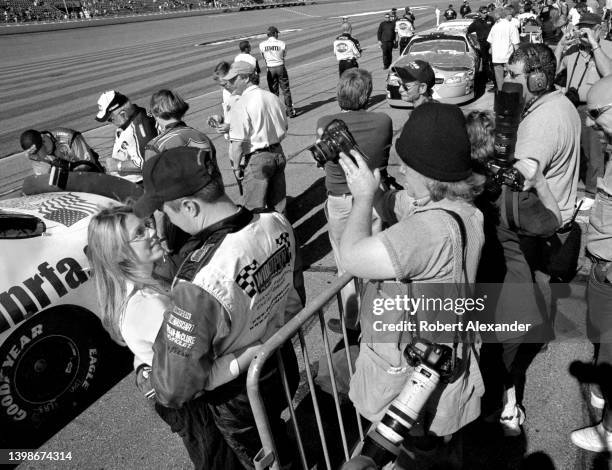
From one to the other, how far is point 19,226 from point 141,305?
1.67m

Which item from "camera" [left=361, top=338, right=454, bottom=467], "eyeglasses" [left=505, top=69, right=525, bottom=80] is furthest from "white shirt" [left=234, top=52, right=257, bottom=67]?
"camera" [left=361, top=338, right=454, bottom=467]

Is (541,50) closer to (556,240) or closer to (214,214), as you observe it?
(556,240)

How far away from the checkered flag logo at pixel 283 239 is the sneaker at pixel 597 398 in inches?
91.8

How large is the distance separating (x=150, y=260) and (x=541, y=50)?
3023 millimetres

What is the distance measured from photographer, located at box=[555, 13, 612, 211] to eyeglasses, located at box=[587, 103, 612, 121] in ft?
10.4

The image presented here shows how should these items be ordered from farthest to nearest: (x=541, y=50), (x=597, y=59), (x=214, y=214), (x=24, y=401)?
(x=597, y=59) → (x=541, y=50) → (x=24, y=401) → (x=214, y=214)

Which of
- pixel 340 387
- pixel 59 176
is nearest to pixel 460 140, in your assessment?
pixel 340 387

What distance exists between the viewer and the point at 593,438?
2.94m

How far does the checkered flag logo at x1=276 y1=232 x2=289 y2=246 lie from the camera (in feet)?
7.82

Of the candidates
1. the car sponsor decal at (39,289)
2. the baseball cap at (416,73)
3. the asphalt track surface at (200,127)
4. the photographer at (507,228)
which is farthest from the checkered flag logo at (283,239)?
the baseball cap at (416,73)

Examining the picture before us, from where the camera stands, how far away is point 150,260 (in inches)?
105

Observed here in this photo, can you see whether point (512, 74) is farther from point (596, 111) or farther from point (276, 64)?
point (276, 64)

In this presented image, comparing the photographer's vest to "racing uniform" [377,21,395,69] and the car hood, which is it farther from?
"racing uniform" [377,21,395,69]

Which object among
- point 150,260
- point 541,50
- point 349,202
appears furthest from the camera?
point 349,202
